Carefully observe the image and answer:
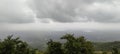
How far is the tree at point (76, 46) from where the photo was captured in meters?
58.0

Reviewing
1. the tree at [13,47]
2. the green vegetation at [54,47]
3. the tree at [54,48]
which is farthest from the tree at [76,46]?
the tree at [13,47]

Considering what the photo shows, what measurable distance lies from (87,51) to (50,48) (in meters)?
7.96

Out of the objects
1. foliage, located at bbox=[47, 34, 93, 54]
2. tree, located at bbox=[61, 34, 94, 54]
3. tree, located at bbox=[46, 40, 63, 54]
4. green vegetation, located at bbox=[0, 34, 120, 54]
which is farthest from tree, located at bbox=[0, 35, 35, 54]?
tree, located at bbox=[61, 34, 94, 54]

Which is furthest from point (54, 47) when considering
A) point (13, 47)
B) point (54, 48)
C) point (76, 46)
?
point (13, 47)

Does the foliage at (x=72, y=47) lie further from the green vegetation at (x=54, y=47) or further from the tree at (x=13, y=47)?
the tree at (x=13, y=47)

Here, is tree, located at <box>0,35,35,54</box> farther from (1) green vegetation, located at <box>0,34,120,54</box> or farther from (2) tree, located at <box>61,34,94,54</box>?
(2) tree, located at <box>61,34,94,54</box>

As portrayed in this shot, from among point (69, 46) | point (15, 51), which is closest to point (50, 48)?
point (69, 46)

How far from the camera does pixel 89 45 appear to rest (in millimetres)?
59938

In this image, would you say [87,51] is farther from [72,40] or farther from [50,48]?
[50,48]

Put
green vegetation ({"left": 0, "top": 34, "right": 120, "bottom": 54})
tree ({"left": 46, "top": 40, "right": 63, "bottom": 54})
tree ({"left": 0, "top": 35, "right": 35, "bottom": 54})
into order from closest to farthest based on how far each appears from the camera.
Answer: tree ({"left": 0, "top": 35, "right": 35, "bottom": 54}) → green vegetation ({"left": 0, "top": 34, "right": 120, "bottom": 54}) → tree ({"left": 46, "top": 40, "right": 63, "bottom": 54})

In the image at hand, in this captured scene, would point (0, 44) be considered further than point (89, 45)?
No

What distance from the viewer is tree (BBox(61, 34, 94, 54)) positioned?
190 feet

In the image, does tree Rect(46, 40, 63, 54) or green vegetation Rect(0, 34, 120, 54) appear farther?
tree Rect(46, 40, 63, 54)

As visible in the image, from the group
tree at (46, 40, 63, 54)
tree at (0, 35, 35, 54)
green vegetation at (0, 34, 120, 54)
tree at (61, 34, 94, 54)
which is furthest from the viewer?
tree at (46, 40, 63, 54)
